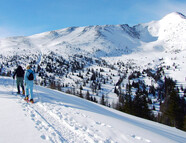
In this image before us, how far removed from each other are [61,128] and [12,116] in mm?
2956

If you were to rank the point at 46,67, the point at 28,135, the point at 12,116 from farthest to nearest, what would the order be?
the point at 46,67
the point at 12,116
the point at 28,135

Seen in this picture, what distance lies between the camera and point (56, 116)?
810 cm

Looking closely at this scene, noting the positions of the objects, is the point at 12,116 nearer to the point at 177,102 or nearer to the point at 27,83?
the point at 27,83

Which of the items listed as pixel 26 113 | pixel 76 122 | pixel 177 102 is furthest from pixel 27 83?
pixel 177 102

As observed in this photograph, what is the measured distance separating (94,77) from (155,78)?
278ft

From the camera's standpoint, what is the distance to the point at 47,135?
5.68 m

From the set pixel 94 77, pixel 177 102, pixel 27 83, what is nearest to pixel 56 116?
pixel 27 83

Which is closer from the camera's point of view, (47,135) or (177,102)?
(47,135)

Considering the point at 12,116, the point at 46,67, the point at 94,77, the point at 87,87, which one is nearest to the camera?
the point at 12,116

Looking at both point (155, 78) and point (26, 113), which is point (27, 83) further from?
point (155, 78)

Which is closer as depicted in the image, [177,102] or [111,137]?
[111,137]

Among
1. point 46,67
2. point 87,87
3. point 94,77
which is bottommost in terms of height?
point 87,87

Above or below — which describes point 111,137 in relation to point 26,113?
below

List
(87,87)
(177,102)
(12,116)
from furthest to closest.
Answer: (87,87) < (177,102) < (12,116)
